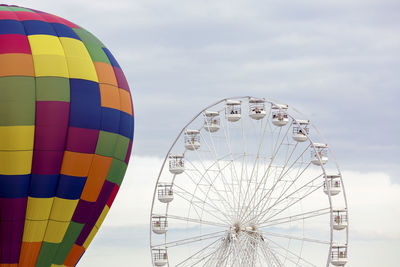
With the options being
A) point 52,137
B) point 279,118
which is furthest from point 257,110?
point 52,137

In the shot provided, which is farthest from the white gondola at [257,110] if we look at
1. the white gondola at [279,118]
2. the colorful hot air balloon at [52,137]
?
the colorful hot air balloon at [52,137]

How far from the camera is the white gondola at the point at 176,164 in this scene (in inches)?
2120

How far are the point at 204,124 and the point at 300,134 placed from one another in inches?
188

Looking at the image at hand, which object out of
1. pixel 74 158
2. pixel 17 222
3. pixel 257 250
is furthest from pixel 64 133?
pixel 257 250

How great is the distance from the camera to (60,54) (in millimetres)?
45812

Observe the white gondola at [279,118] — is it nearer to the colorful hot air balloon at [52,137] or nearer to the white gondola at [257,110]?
the white gondola at [257,110]

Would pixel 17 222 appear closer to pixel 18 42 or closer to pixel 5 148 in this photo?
pixel 5 148

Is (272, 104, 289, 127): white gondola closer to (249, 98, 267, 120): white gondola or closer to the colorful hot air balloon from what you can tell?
(249, 98, 267, 120): white gondola

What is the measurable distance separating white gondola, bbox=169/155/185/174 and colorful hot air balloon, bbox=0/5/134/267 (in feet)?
20.8

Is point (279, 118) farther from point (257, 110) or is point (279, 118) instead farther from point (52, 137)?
A: point (52, 137)

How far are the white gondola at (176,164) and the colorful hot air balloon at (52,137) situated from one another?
20.8 feet

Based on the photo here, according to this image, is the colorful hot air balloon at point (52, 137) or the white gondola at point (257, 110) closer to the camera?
the colorful hot air balloon at point (52, 137)

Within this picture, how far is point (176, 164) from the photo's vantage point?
5397cm

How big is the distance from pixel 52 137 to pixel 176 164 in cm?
1050
